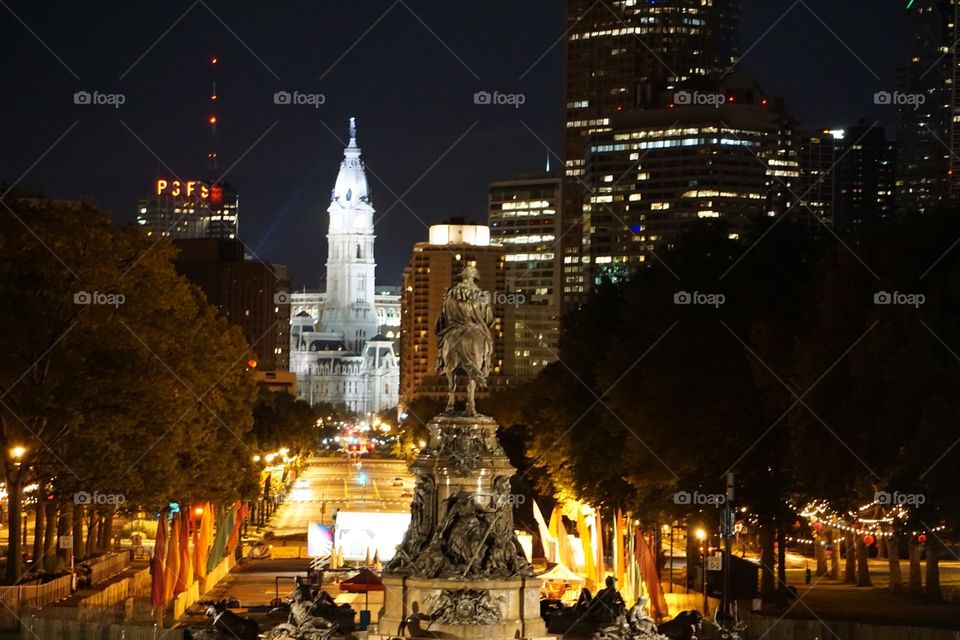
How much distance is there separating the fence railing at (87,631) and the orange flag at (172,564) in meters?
10.8

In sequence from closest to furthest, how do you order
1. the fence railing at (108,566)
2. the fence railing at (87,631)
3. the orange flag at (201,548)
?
the fence railing at (87,631), the orange flag at (201,548), the fence railing at (108,566)

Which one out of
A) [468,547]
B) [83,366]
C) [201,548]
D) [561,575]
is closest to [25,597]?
[83,366]

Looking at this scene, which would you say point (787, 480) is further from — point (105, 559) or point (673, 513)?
point (105, 559)

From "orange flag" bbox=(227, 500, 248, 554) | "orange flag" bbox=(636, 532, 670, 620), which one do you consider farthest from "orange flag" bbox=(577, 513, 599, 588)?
"orange flag" bbox=(227, 500, 248, 554)

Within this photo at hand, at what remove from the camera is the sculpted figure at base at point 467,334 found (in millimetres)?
42875

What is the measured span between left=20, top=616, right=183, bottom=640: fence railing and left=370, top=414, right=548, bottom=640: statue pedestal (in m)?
5.96

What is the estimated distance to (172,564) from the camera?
190ft

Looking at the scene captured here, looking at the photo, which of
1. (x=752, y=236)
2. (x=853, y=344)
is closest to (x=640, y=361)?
(x=752, y=236)

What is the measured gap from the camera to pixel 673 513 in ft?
223

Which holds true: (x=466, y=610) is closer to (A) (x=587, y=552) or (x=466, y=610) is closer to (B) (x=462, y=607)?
(B) (x=462, y=607)

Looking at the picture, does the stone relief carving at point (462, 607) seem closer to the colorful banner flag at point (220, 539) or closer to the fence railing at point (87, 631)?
the fence railing at point (87, 631)

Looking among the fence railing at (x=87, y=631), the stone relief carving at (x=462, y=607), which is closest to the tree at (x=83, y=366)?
the fence railing at (x=87, y=631)

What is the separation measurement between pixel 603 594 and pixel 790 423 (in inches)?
447

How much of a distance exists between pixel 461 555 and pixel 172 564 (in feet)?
63.3
